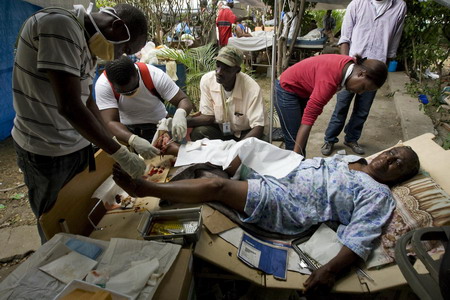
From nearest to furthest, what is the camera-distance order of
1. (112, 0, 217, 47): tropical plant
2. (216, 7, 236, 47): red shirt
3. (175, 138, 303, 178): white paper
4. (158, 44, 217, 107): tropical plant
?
1. (175, 138, 303, 178): white paper
2. (158, 44, 217, 107): tropical plant
3. (112, 0, 217, 47): tropical plant
4. (216, 7, 236, 47): red shirt

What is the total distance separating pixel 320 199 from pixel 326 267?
19.3 inches

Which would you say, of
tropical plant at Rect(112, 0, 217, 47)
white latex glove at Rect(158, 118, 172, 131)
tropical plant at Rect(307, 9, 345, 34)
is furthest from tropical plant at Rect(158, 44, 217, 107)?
tropical plant at Rect(307, 9, 345, 34)

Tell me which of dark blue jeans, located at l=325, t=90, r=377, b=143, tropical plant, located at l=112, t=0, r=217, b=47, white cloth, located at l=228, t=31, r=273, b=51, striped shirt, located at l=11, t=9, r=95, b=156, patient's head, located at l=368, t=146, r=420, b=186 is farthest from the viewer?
white cloth, located at l=228, t=31, r=273, b=51

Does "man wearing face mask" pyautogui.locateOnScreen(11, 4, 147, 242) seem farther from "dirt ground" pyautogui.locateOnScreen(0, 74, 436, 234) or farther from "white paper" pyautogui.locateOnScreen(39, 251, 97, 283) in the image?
"dirt ground" pyautogui.locateOnScreen(0, 74, 436, 234)

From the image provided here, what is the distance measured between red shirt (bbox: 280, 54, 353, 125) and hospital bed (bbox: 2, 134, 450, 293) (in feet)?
3.54

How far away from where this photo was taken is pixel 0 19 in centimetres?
347

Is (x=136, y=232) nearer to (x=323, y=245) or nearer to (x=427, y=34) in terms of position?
(x=323, y=245)

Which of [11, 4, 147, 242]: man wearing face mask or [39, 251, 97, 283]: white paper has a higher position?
[11, 4, 147, 242]: man wearing face mask

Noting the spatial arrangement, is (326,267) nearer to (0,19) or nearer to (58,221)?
(58,221)

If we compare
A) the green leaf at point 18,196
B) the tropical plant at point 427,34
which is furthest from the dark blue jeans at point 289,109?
the tropical plant at point 427,34

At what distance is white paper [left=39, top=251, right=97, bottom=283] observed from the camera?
1.25m

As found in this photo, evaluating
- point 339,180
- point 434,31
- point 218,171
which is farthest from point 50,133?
point 434,31

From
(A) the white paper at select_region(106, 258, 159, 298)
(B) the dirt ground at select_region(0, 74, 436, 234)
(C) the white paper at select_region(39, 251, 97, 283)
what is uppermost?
(C) the white paper at select_region(39, 251, 97, 283)

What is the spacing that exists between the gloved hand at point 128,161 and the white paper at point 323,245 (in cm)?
116
